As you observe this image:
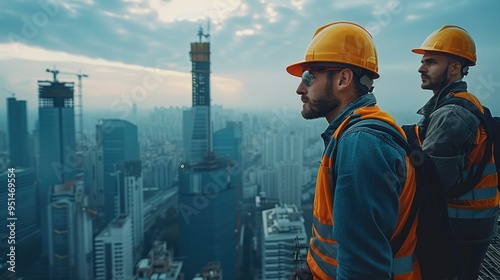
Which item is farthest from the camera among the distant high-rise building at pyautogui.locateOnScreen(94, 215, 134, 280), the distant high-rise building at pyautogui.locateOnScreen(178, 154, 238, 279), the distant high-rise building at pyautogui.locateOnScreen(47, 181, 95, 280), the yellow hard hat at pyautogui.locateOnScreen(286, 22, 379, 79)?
the distant high-rise building at pyautogui.locateOnScreen(178, 154, 238, 279)

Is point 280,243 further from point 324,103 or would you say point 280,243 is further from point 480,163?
point 324,103

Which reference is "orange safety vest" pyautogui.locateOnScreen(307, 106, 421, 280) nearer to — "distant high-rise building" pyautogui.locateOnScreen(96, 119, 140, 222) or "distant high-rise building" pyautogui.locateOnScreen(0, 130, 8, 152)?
"distant high-rise building" pyautogui.locateOnScreen(0, 130, 8, 152)

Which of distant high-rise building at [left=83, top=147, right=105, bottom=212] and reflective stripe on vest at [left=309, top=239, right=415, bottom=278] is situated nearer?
reflective stripe on vest at [left=309, top=239, right=415, bottom=278]

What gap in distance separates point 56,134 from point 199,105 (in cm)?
570

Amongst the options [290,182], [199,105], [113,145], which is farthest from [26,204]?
[199,105]

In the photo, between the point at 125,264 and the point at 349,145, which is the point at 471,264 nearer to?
the point at 349,145

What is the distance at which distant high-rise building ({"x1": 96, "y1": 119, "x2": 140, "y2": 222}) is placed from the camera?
1188cm

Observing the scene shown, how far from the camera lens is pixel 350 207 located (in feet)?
1.78

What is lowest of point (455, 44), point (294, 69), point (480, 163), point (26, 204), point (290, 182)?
point (290, 182)

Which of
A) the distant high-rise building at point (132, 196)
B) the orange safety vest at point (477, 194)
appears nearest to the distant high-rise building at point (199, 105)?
the distant high-rise building at point (132, 196)

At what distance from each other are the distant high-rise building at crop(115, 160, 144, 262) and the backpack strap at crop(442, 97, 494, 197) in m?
10.4

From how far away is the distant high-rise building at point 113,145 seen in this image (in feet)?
39.0

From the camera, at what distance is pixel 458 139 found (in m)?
0.89

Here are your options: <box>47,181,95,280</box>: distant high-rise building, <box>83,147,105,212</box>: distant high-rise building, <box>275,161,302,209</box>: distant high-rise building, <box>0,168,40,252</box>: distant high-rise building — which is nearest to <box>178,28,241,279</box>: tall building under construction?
<box>275,161,302,209</box>: distant high-rise building
